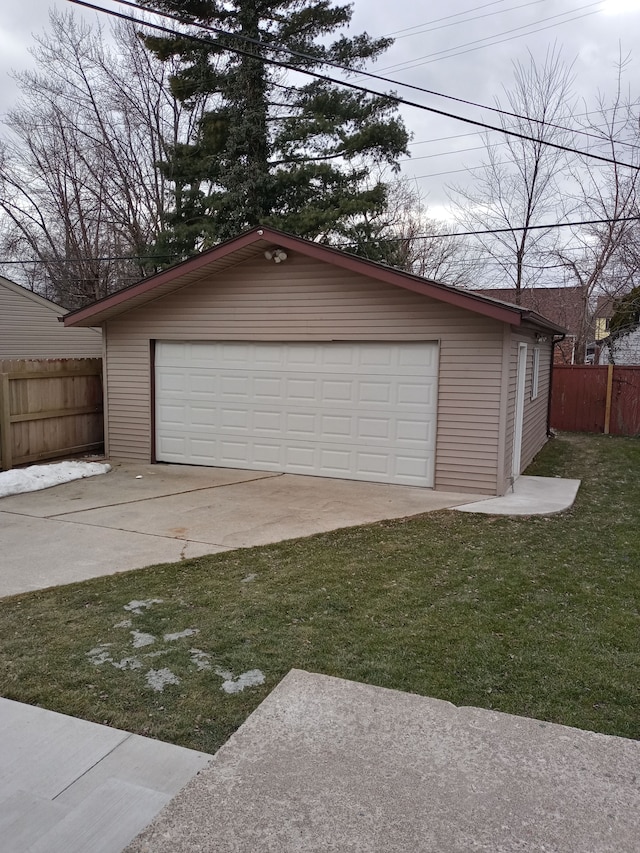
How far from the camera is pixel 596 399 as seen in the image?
15430 millimetres

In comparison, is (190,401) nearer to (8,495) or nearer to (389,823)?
(8,495)

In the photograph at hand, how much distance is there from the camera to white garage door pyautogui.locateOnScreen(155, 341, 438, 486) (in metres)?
8.77

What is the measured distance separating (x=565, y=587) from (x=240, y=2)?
19.0 m

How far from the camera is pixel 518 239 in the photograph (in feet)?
66.8

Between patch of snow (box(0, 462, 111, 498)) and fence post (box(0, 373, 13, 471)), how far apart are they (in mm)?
352

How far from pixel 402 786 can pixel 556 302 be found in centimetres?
2470

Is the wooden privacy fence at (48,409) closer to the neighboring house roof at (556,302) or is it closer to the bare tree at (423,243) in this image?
the bare tree at (423,243)

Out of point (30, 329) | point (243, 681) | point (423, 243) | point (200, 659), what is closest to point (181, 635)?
point (200, 659)

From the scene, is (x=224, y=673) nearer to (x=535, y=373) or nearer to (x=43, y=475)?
(x=43, y=475)

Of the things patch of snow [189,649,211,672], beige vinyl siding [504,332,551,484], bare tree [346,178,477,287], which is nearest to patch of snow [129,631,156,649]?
patch of snow [189,649,211,672]

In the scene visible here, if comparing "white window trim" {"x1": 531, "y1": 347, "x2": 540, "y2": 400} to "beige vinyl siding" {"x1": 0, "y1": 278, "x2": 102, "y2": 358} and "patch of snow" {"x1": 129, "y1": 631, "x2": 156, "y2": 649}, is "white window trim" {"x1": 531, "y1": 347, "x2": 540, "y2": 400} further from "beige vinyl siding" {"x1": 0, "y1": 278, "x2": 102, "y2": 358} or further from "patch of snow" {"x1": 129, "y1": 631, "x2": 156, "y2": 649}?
"beige vinyl siding" {"x1": 0, "y1": 278, "x2": 102, "y2": 358}

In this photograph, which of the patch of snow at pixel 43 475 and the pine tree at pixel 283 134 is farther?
the pine tree at pixel 283 134

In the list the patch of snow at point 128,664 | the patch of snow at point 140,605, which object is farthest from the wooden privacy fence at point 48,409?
the patch of snow at point 128,664

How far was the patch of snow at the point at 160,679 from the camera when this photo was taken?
3426 mm
